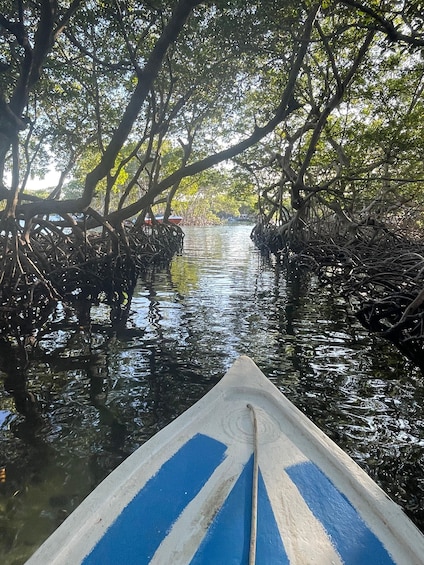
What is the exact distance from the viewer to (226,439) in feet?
7.85

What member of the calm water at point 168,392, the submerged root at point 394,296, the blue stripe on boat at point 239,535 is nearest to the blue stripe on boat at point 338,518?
the blue stripe on boat at point 239,535

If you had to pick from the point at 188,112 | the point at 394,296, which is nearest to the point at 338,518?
the point at 394,296

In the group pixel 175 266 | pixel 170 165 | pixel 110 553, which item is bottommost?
pixel 175 266

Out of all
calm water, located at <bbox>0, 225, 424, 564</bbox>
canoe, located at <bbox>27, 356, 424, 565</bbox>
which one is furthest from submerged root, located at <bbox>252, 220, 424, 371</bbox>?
canoe, located at <bbox>27, 356, 424, 565</bbox>

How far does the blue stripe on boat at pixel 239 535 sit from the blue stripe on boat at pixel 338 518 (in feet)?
0.79

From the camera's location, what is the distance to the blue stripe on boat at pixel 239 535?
162cm

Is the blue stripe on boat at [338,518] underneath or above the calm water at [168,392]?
above

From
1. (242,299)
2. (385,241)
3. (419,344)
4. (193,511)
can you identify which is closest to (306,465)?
(193,511)

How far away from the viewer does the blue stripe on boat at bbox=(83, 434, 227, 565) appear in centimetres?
168

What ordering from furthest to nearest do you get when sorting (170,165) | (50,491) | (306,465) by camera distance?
1. (170,165)
2. (50,491)
3. (306,465)

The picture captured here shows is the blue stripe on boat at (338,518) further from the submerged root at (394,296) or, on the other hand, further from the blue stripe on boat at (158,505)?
the submerged root at (394,296)

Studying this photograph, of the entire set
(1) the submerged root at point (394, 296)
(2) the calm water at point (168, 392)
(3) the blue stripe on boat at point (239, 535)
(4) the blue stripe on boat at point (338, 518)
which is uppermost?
(1) the submerged root at point (394, 296)

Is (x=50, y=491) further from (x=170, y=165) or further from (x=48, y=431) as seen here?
(x=170, y=165)

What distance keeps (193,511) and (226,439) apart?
564mm
